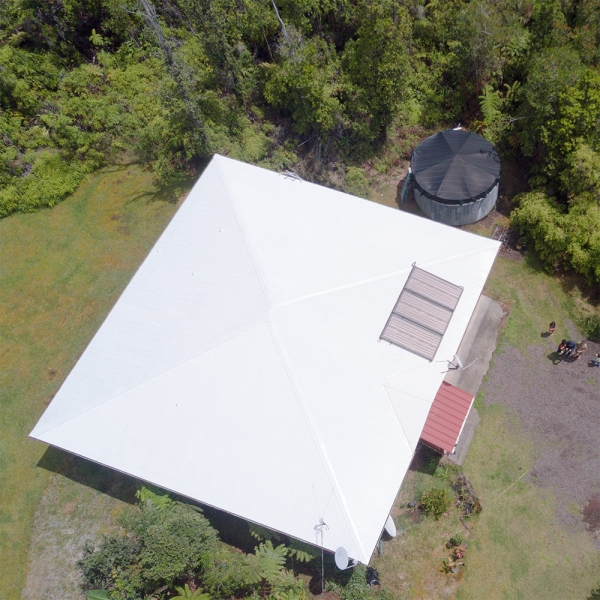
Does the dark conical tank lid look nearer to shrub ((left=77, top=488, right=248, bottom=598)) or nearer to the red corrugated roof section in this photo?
the red corrugated roof section

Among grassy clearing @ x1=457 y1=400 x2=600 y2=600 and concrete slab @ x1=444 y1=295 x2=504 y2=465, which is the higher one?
concrete slab @ x1=444 y1=295 x2=504 y2=465

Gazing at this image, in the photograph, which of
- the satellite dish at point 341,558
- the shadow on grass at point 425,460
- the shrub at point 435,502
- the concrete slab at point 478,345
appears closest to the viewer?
the satellite dish at point 341,558

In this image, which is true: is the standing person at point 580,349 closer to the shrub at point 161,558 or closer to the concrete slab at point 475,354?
the concrete slab at point 475,354

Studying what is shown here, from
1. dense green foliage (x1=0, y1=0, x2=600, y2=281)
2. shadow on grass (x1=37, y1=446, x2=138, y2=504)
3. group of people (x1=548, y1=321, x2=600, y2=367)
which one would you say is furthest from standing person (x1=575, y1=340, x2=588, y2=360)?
shadow on grass (x1=37, y1=446, x2=138, y2=504)

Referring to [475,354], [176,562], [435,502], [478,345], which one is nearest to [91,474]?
[176,562]

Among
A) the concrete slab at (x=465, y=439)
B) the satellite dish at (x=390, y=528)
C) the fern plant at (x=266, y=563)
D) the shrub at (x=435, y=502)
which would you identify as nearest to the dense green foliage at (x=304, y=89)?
the concrete slab at (x=465, y=439)

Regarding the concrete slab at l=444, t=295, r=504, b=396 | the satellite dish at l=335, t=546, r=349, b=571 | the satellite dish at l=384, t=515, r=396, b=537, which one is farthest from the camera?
the concrete slab at l=444, t=295, r=504, b=396

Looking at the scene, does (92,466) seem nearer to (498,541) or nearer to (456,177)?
(498,541)

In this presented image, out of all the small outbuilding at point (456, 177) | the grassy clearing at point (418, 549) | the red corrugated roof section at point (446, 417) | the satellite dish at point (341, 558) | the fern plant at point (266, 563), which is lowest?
the grassy clearing at point (418, 549)
